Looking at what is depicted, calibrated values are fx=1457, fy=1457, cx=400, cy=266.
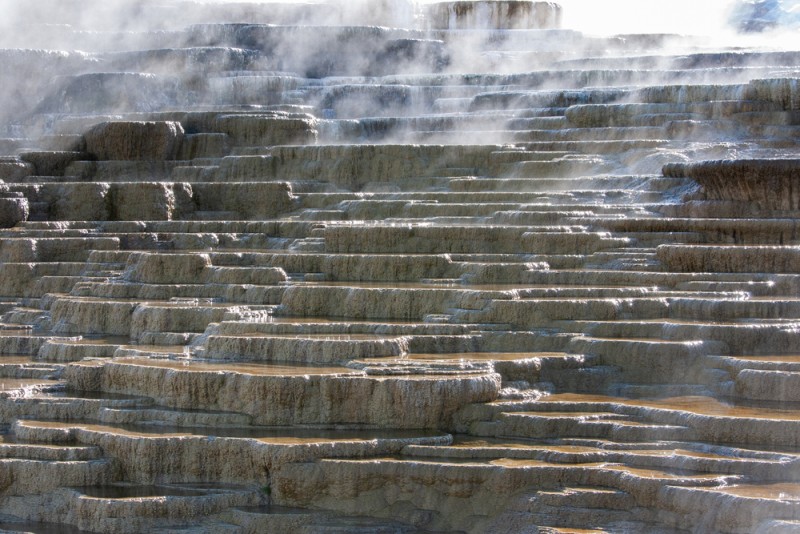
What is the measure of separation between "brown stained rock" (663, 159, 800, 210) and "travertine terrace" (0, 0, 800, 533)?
0.03 meters

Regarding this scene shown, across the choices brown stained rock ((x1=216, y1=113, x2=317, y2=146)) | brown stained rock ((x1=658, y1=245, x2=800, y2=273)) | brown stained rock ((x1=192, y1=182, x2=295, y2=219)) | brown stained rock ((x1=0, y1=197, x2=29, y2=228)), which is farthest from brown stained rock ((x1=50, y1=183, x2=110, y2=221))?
brown stained rock ((x1=658, y1=245, x2=800, y2=273))

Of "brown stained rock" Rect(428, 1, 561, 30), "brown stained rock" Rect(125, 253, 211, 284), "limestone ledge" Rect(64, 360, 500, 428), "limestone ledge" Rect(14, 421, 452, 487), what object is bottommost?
"limestone ledge" Rect(14, 421, 452, 487)

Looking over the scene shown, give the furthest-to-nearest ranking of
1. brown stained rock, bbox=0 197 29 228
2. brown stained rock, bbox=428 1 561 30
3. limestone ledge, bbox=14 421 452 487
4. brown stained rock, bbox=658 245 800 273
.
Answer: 1. brown stained rock, bbox=428 1 561 30
2. brown stained rock, bbox=0 197 29 228
3. brown stained rock, bbox=658 245 800 273
4. limestone ledge, bbox=14 421 452 487

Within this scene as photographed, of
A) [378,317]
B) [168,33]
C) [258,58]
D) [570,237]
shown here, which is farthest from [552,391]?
[168,33]

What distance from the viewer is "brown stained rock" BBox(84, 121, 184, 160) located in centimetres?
2155

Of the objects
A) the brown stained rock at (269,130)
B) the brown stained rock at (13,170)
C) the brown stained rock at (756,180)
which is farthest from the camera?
the brown stained rock at (269,130)

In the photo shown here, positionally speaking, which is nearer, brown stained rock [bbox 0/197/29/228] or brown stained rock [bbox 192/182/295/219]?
brown stained rock [bbox 0/197/29/228]

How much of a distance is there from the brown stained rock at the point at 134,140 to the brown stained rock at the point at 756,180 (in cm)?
843

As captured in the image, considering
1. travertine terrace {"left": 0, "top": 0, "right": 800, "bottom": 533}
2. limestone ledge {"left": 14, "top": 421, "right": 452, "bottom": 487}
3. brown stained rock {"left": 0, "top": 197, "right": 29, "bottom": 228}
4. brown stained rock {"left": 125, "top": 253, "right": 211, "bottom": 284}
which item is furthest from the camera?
brown stained rock {"left": 0, "top": 197, "right": 29, "bottom": 228}

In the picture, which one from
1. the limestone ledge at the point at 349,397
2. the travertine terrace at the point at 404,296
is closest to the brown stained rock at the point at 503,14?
the travertine terrace at the point at 404,296

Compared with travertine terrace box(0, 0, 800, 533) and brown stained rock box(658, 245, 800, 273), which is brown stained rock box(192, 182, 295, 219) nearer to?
travertine terrace box(0, 0, 800, 533)

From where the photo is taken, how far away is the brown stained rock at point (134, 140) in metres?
21.5

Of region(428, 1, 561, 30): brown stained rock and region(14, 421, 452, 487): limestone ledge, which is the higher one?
region(428, 1, 561, 30): brown stained rock

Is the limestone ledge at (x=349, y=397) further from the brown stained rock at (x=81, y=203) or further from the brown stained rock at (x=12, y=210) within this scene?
the brown stained rock at (x=81, y=203)
